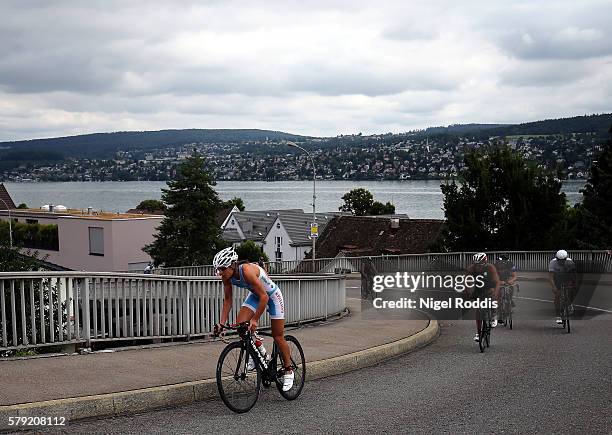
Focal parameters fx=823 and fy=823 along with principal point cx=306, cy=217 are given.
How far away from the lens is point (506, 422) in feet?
25.9

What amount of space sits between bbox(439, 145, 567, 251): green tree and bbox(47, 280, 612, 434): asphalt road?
35.3 meters

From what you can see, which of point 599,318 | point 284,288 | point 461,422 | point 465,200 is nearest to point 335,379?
point 461,422

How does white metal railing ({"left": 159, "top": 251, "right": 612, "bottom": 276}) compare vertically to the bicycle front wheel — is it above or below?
below

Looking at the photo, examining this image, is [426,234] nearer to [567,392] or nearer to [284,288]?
[284,288]

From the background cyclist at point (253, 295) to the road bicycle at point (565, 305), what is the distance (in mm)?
9046

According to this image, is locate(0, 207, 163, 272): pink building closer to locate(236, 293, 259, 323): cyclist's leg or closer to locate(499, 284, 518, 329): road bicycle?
locate(499, 284, 518, 329): road bicycle

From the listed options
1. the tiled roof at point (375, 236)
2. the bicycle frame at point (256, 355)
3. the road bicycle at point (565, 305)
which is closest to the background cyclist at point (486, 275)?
the road bicycle at point (565, 305)

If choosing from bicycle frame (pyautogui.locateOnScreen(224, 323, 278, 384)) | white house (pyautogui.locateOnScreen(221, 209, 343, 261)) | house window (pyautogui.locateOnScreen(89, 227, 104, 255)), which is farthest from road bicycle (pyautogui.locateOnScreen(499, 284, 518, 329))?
white house (pyautogui.locateOnScreen(221, 209, 343, 261))

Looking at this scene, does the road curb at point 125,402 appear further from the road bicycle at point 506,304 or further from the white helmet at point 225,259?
the road bicycle at point 506,304

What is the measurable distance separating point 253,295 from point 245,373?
0.79 meters

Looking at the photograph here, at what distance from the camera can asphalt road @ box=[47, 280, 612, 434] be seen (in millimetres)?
7625

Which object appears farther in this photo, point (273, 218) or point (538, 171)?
point (273, 218)

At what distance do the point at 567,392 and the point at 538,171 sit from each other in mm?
40919

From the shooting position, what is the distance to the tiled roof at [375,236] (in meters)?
71.4
